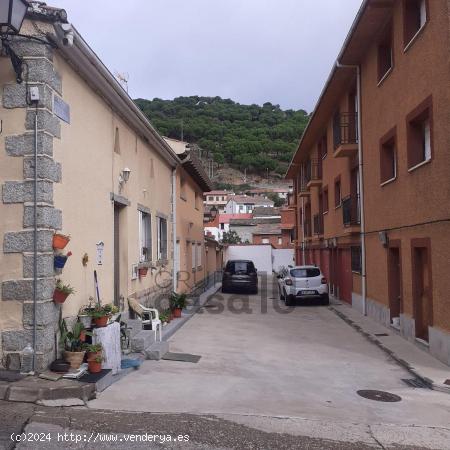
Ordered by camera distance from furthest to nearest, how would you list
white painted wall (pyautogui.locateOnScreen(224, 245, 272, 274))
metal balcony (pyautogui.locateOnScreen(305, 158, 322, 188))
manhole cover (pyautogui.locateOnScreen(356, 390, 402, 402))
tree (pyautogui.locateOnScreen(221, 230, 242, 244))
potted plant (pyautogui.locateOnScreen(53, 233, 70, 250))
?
tree (pyautogui.locateOnScreen(221, 230, 242, 244)) < white painted wall (pyautogui.locateOnScreen(224, 245, 272, 274)) < metal balcony (pyautogui.locateOnScreen(305, 158, 322, 188)) < manhole cover (pyautogui.locateOnScreen(356, 390, 402, 402)) < potted plant (pyautogui.locateOnScreen(53, 233, 70, 250))

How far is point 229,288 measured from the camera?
22.8 meters

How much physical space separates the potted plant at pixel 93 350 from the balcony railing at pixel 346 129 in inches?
424

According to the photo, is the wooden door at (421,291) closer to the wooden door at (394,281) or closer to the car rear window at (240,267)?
the wooden door at (394,281)

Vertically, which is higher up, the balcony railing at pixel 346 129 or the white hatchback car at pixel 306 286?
the balcony railing at pixel 346 129

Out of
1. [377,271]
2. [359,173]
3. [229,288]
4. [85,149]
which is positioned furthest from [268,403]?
[229,288]

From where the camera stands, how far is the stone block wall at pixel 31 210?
19.4 ft

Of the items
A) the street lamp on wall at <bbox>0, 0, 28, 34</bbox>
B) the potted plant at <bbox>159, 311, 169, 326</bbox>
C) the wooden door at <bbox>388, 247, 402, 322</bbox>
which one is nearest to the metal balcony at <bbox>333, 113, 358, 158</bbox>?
the wooden door at <bbox>388, 247, 402, 322</bbox>

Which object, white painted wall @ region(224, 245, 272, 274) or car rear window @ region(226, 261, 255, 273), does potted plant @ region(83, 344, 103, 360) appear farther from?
white painted wall @ region(224, 245, 272, 274)

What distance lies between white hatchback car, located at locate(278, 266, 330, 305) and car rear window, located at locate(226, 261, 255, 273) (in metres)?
4.82

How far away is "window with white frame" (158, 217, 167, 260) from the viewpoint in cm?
1358

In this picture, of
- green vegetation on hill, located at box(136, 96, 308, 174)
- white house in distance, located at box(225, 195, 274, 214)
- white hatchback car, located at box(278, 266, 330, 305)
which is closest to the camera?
white hatchback car, located at box(278, 266, 330, 305)

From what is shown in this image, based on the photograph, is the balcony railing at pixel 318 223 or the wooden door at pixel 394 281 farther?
the balcony railing at pixel 318 223

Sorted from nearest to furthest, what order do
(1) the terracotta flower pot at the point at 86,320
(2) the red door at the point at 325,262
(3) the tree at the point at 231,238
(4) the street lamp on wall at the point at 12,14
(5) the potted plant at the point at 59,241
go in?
(4) the street lamp on wall at the point at 12,14
(5) the potted plant at the point at 59,241
(1) the terracotta flower pot at the point at 86,320
(2) the red door at the point at 325,262
(3) the tree at the point at 231,238

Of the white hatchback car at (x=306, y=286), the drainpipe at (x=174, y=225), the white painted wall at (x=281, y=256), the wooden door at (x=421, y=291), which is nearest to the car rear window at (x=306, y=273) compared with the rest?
the white hatchback car at (x=306, y=286)
